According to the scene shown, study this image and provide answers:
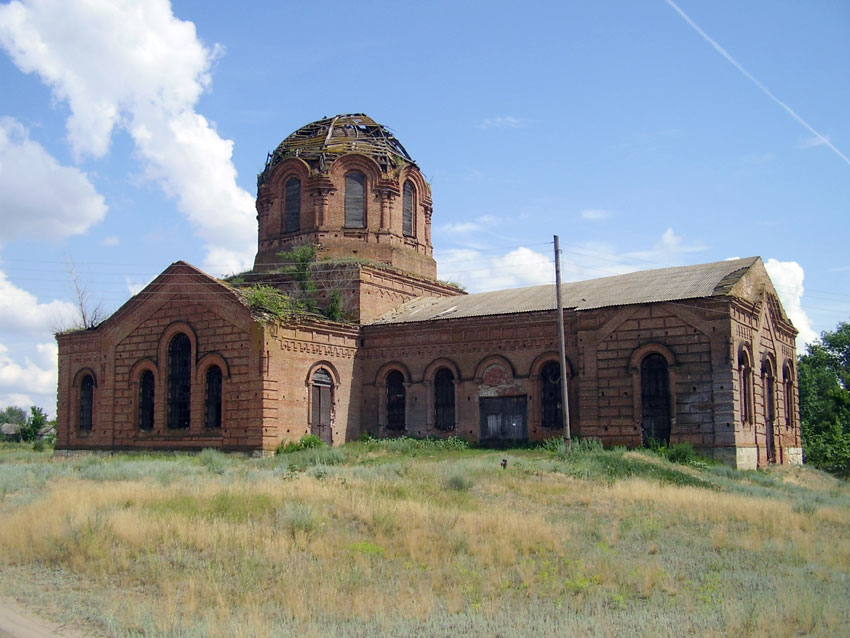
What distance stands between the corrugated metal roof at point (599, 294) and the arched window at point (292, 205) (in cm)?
591

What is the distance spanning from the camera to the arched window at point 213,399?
28688 mm

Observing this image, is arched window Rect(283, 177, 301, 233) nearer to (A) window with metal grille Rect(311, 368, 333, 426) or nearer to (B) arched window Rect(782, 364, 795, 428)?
(A) window with metal grille Rect(311, 368, 333, 426)

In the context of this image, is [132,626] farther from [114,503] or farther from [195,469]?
[195,469]

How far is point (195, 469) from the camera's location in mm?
22500

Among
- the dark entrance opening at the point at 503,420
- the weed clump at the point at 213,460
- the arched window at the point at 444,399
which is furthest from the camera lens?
the arched window at the point at 444,399

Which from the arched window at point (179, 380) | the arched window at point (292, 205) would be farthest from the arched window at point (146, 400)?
the arched window at point (292, 205)

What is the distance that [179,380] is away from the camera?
98.2ft

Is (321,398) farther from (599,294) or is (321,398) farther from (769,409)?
(769,409)

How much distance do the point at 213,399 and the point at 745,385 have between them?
18120mm

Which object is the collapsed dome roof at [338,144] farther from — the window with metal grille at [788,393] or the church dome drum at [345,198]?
the window with metal grille at [788,393]

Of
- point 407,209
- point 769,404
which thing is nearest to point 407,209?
point 407,209

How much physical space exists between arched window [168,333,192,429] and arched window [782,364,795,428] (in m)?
22.7

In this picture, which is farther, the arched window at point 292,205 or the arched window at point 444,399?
the arched window at point 292,205

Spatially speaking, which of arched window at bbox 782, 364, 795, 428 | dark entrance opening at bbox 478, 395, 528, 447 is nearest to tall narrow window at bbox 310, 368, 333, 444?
dark entrance opening at bbox 478, 395, 528, 447
